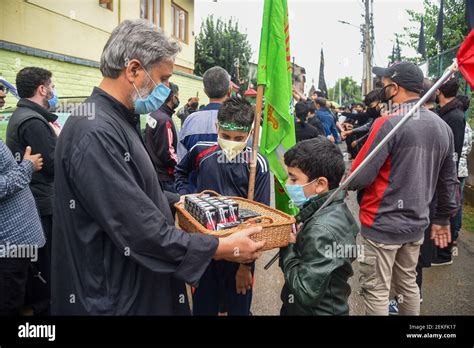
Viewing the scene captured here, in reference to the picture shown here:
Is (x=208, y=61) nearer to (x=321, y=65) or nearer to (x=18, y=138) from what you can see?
(x=321, y=65)

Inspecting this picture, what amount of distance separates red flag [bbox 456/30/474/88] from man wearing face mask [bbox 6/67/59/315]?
9.75 ft

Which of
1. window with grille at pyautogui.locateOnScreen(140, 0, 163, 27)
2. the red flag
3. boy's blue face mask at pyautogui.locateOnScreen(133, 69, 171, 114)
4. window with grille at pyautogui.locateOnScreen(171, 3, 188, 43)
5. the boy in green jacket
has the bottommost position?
the boy in green jacket

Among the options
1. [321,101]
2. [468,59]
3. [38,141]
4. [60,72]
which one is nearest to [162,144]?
[38,141]

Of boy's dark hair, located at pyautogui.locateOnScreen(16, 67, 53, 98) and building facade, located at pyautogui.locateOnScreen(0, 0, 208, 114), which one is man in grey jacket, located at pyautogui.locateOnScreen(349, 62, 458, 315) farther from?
building facade, located at pyautogui.locateOnScreen(0, 0, 208, 114)

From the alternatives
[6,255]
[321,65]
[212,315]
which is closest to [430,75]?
[212,315]

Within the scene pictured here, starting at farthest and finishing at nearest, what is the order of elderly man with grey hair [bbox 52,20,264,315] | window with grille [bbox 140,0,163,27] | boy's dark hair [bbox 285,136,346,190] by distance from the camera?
window with grille [bbox 140,0,163,27]
boy's dark hair [bbox 285,136,346,190]
elderly man with grey hair [bbox 52,20,264,315]

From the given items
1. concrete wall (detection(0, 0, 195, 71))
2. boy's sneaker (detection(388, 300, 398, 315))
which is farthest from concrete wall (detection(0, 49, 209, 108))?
boy's sneaker (detection(388, 300, 398, 315))

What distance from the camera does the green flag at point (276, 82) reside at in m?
2.93

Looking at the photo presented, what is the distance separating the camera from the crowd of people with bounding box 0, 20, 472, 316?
1.65 metres

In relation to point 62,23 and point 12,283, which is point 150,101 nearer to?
point 12,283

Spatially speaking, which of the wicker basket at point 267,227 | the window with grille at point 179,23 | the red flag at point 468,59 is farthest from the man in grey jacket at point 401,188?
the window with grille at point 179,23

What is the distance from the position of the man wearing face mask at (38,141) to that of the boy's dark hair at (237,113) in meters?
1.50

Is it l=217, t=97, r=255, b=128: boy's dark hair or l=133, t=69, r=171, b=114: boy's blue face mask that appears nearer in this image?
l=133, t=69, r=171, b=114: boy's blue face mask

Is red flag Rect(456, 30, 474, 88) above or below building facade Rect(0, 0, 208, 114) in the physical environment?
below
